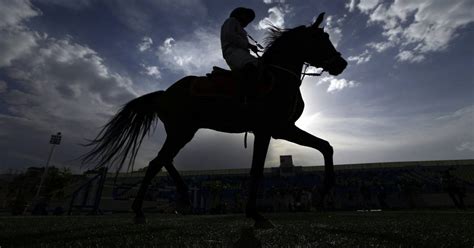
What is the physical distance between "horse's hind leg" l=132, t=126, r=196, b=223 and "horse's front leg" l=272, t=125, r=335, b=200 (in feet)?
4.70

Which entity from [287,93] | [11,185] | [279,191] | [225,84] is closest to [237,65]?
[225,84]

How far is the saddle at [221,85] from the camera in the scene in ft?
11.6

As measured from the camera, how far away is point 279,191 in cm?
2988

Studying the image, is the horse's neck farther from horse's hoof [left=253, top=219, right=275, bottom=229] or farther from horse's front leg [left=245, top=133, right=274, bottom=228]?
horse's hoof [left=253, top=219, right=275, bottom=229]

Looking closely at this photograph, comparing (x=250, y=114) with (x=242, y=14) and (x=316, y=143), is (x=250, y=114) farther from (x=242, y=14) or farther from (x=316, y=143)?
(x=242, y=14)

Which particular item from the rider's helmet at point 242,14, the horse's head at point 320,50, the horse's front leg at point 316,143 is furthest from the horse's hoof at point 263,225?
the rider's helmet at point 242,14

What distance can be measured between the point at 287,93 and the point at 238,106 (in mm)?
687

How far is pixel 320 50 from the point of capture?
161 inches

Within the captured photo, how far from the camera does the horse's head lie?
4.06 m

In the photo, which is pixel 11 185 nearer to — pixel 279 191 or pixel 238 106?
pixel 279 191

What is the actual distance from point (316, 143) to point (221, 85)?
155 centimetres

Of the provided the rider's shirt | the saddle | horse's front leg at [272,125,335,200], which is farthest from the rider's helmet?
horse's front leg at [272,125,335,200]

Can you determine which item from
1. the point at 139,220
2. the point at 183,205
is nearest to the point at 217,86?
the point at 183,205

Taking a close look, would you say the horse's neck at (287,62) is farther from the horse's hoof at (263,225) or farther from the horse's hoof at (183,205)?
the horse's hoof at (183,205)
